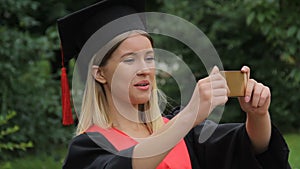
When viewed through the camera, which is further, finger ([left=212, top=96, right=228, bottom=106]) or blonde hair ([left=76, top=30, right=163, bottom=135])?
Result: blonde hair ([left=76, top=30, right=163, bottom=135])

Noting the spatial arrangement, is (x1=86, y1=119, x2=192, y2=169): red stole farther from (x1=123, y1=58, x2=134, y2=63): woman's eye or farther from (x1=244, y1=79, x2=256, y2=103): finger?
(x1=244, y1=79, x2=256, y2=103): finger

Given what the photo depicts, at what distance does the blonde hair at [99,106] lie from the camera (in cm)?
279

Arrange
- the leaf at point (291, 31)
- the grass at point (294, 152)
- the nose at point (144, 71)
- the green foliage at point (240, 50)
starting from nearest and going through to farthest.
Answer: the nose at point (144, 71), the grass at point (294, 152), the leaf at point (291, 31), the green foliage at point (240, 50)

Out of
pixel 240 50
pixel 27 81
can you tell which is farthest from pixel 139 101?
pixel 240 50

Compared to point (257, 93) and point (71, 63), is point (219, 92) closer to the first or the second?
point (257, 93)

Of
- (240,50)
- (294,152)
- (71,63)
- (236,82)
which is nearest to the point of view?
(236,82)

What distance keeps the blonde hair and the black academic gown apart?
0.08 meters

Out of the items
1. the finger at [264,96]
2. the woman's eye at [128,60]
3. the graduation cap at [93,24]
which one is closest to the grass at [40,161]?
the graduation cap at [93,24]

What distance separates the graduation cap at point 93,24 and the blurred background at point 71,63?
2.57m

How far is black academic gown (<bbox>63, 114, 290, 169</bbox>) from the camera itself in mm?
2703

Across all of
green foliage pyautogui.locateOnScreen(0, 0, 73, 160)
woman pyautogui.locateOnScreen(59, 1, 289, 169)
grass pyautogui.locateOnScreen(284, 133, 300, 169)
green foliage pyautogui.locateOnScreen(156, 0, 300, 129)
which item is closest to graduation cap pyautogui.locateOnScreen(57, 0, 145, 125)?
woman pyautogui.locateOnScreen(59, 1, 289, 169)

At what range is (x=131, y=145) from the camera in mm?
2723

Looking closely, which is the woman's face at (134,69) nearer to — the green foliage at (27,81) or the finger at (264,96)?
the finger at (264,96)

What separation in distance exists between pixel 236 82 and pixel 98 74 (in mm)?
597
